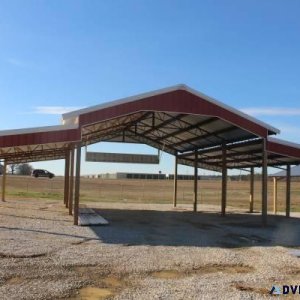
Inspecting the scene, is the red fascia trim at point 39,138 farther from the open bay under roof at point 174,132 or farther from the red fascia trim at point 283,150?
the red fascia trim at point 283,150

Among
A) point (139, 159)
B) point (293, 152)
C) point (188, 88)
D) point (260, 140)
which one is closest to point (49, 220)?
point (188, 88)

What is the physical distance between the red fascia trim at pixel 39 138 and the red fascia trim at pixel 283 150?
9.99m

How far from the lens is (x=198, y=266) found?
11648mm

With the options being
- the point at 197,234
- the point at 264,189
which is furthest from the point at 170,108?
the point at 264,189

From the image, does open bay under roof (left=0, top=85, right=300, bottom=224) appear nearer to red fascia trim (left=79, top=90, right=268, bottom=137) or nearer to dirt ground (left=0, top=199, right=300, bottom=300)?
red fascia trim (left=79, top=90, right=268, bottom=137)

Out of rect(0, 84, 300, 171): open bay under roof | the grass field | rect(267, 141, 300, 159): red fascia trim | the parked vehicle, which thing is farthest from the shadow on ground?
the parked vehicle

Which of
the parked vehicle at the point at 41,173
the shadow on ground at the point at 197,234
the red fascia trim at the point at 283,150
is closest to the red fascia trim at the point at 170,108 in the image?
the red fascia trim at the point at 283,150

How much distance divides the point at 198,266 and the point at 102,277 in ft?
9.02

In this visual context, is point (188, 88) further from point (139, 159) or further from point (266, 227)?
point (139, 159)

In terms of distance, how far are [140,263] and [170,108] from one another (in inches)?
394

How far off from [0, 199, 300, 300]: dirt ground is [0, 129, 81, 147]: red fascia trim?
331 cm

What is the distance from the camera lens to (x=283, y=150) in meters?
23.8

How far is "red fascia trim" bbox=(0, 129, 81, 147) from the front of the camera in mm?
17281

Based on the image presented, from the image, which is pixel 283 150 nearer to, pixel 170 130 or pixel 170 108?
pixel 170 108
